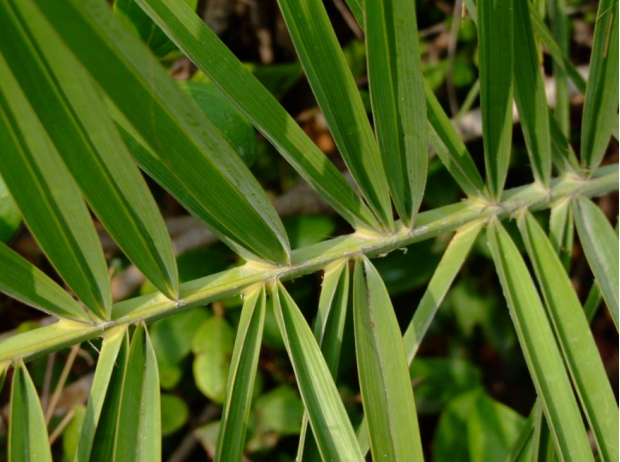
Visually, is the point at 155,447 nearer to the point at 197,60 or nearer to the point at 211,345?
the point at 197,60

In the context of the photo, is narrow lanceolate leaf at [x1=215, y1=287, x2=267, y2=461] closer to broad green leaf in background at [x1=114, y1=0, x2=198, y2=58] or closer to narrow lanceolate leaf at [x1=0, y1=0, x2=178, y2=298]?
narrow lanceolate leaf at [x1=0, y1=0, x2=178, y2=298]

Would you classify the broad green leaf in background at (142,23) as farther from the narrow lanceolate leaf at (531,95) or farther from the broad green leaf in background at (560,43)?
the broad green leaf in background at (560,43)

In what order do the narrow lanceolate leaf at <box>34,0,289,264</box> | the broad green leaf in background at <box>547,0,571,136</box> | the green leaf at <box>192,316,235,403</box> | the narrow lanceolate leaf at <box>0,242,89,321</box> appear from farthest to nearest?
the green leaf at <box>192,316,235,403</box> → the broad green leaf in background at <box>547,0,571,136</box> → the narrow lanceolate leaf at <box>0,242,89,321</box> → the narrow lanceolate leaf at <box>34,0,289,264</box>

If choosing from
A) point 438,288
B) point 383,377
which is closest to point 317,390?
point 383,377

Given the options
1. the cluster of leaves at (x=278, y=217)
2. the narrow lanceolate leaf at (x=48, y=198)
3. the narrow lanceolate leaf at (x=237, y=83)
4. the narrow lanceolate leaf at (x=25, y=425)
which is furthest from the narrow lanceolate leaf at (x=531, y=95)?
the narrow lanceolate leaf at (x=25, y=425)

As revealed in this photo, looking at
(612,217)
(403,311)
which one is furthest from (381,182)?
(612,217)

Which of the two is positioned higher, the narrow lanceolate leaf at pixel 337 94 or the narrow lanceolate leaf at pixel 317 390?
the narrow lanceolate leaf at pixel 337 94


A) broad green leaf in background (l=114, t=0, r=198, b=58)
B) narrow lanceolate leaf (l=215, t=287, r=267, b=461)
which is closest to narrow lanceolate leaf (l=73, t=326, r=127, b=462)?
narrow lanceolate leaf (l=215, t=287, r=267, b=461)

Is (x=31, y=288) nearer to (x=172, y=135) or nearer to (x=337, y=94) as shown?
(x=172, y=135)
